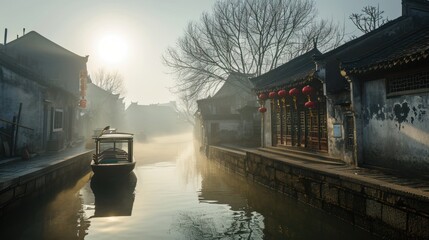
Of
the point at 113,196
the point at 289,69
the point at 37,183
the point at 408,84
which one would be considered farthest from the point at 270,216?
the point at 289,69

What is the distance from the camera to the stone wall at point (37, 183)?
815cm

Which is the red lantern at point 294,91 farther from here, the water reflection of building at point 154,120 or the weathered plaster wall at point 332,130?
the water reflection of building at point 154,120

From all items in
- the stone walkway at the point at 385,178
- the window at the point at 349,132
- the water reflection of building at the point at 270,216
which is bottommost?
the water reflection of building at the point at 270,216

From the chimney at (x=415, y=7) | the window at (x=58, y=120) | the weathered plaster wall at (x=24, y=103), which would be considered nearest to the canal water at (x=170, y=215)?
the weathered plaster wall at (x=24, y=103)

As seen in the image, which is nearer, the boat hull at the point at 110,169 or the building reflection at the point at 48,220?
the building reflection at the point at 48,220

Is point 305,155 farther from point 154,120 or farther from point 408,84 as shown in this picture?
point 154,120

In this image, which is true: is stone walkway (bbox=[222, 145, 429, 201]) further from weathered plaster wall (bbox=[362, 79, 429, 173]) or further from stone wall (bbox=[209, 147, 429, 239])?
weathered plaster wall (bbox=[362, 79, 429, 173])

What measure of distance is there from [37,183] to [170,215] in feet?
16.3

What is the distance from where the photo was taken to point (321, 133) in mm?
12312

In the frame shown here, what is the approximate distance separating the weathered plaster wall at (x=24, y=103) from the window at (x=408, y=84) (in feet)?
49.6

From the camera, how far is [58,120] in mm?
19156

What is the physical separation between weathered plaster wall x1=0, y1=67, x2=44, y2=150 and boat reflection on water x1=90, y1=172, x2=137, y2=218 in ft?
16.4

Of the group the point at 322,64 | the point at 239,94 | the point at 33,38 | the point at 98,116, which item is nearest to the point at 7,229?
the point at 322,64

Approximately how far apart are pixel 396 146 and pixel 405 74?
2028mm
